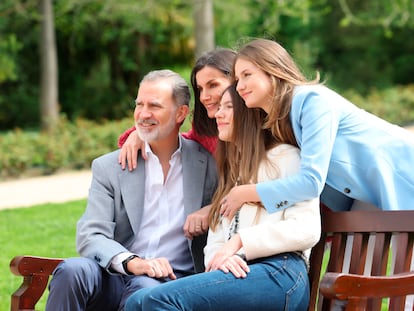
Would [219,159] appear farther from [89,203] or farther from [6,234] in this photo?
[6,234]

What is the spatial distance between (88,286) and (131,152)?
73 cm

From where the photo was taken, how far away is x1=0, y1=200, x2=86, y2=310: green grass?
6.33 m

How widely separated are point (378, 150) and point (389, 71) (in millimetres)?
26905

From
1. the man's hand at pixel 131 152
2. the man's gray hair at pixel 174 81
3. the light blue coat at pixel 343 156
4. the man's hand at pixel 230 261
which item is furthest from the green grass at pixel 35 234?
the light blue coat at pixel 343 156

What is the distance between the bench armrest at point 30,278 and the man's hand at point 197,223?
60 cm

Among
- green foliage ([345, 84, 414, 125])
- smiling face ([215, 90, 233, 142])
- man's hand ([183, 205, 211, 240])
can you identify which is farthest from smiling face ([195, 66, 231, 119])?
green foliage ([345, 84, 414, 125])

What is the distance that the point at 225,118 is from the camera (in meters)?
3.60

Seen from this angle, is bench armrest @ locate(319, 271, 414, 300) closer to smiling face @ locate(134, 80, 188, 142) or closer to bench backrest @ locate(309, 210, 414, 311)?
bench backrest @ locate(309, 210, 414, 311)

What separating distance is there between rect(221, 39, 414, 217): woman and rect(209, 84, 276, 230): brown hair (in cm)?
7

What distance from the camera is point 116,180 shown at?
386 centimetres

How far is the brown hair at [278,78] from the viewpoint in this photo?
3.45 metres

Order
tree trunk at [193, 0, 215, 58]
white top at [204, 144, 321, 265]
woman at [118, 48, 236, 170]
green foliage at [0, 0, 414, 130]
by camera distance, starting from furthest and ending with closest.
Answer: green foliage at [0, 0, 414, 130], tree trunk at [193, 0, 215, 58], woman at [118, 48, 236, 170], white top at [204, 144, 321, 265]

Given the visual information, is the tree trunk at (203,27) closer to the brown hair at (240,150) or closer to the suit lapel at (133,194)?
the suit lapel at (133,194)

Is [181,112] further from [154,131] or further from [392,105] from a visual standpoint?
[392,105]
